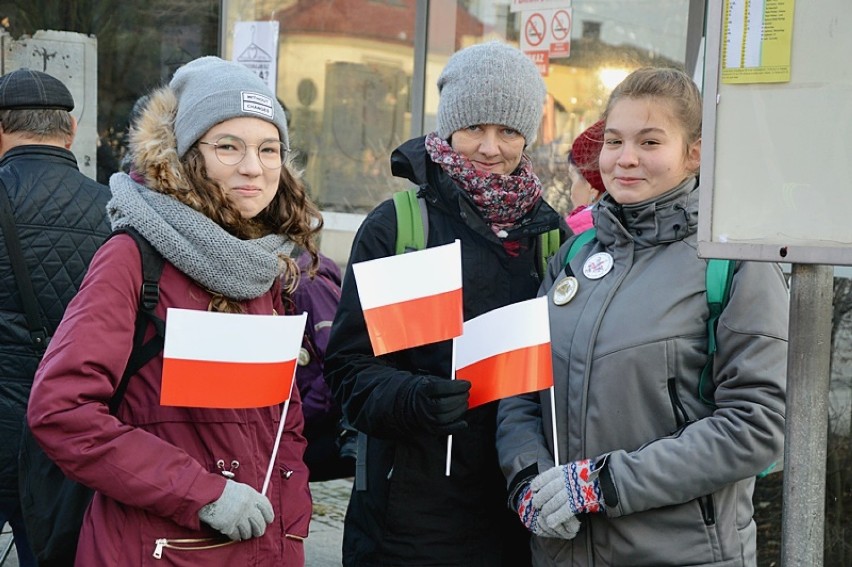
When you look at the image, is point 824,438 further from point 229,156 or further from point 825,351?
point 229,156

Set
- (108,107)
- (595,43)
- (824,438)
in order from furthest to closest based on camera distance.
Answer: (108,107) → (595,43) → (824,438)

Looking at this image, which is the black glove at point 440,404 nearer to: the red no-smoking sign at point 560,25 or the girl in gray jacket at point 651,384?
the girl in gray jacket at point 651,384

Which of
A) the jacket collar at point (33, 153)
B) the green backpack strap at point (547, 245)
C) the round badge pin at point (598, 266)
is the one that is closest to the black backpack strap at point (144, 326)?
the round badge pin at point (598, 266)

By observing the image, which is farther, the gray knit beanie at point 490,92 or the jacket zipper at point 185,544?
the gray knit beanie at point 490,92

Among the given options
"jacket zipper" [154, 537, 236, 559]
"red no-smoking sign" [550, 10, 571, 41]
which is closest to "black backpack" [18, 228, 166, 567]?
"jacket zipper" [154, 537, 236, 559]

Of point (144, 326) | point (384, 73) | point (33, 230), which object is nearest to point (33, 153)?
point (33, 230)

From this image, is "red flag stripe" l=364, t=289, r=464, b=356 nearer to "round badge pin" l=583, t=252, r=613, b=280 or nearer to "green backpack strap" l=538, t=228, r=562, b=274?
"round badge pin" l=583, t=252, r=613, b=280

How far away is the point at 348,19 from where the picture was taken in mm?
8289

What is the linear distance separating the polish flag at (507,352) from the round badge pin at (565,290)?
15cm

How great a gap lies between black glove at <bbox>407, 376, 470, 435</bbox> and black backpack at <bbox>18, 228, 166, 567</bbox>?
64 cm

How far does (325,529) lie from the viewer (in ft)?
20.0

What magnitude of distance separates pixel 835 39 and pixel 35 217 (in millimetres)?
2950

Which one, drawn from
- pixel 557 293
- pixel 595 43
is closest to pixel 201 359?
pixel 557 293

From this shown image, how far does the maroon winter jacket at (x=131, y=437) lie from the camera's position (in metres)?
2.35
